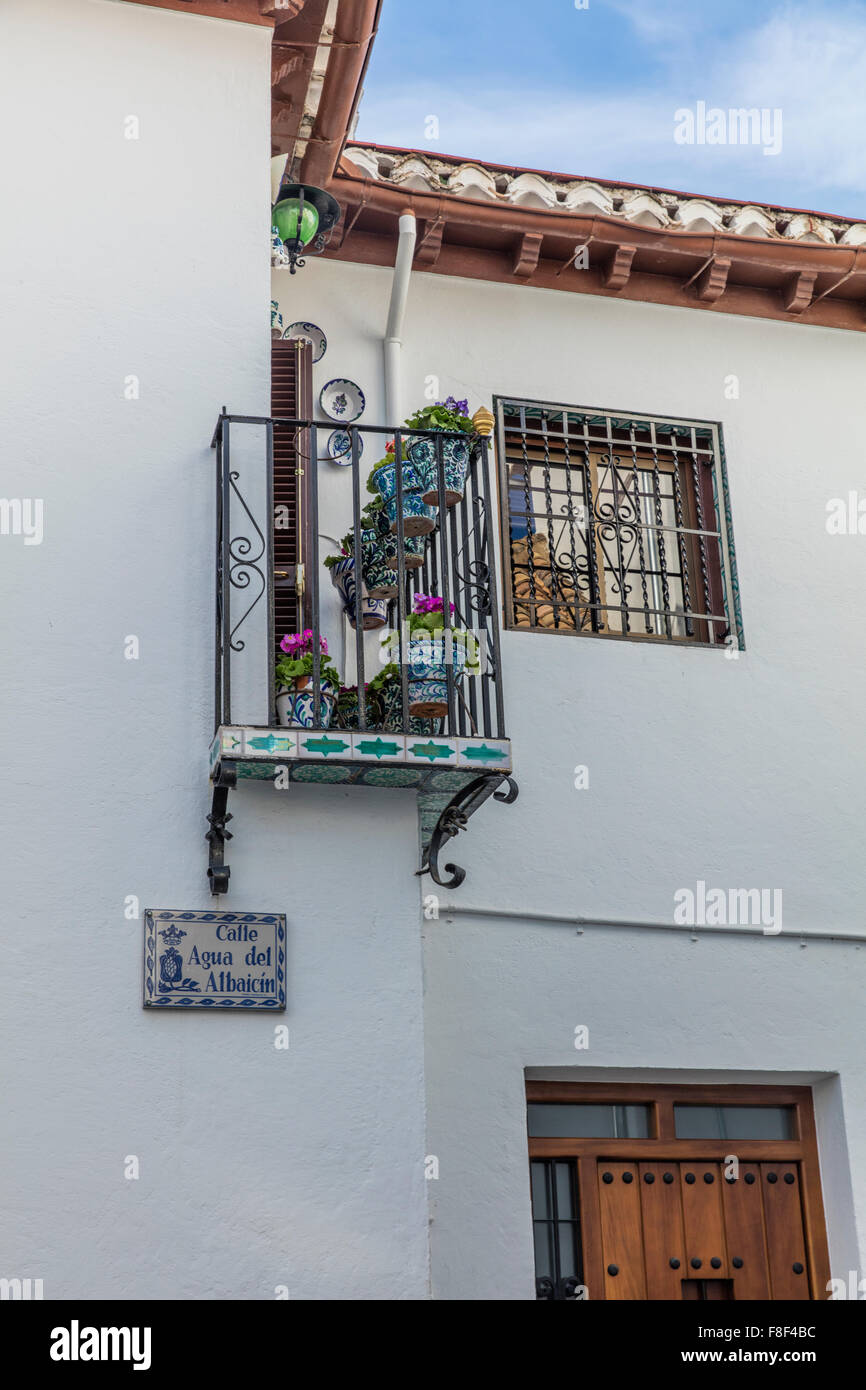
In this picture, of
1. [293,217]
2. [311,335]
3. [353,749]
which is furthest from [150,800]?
[293,217]

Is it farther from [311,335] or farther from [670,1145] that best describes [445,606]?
[670,1145]

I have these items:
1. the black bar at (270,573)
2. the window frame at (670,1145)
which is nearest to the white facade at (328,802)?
the window frame at (670,1145)

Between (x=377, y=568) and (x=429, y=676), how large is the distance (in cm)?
62

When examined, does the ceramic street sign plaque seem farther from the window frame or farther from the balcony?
the window frame

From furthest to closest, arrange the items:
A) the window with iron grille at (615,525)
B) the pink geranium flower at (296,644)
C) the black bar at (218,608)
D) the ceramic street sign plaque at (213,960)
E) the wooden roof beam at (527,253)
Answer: the wooden roof beam at (527,253)
the window with iron grille at (615,525)
the pink geranium flower at (296,644)
the black bar at (218,608)
the ceramic street sign plaque at (213,960)

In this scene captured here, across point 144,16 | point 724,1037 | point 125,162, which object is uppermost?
point 144,16

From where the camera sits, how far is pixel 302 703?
18.9ft

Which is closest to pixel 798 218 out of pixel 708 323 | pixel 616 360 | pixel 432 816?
pixel 708 323

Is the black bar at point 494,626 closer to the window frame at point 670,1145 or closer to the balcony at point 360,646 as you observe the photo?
the balcony at point 360,646

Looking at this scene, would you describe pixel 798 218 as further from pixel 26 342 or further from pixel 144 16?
pixel 26 342

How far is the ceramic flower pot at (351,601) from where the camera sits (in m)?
6.69

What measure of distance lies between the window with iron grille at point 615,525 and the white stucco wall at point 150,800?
6.29 feet

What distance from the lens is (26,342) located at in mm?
5910

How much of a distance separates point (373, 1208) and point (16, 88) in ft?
14.3
